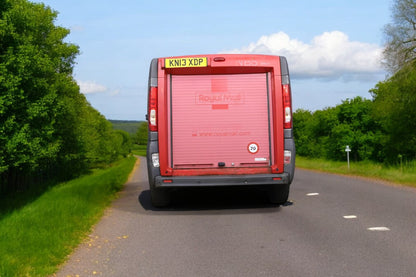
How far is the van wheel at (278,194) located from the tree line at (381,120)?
856 inches

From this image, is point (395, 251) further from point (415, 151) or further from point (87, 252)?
point (415, 151)

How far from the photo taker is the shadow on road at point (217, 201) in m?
9.88

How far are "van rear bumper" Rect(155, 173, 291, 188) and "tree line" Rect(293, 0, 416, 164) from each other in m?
23.0

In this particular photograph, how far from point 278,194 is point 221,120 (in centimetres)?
219

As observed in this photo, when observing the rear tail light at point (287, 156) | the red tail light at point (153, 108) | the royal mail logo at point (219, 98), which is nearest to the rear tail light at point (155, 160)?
the red tail light at point (153, 108)

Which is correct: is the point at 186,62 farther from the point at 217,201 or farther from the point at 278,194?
the point at 217,201

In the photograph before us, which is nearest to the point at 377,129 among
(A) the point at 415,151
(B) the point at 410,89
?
(A) the point at 415,151

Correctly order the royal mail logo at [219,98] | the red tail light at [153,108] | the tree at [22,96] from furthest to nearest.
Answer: the tree at [22,96] < the royal mail logo at [219,98] < the red tail light at [153,108]

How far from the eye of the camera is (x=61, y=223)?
7.89 metres

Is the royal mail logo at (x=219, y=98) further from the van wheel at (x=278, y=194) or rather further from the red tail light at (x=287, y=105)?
the van wheel at (x=278, y=194)

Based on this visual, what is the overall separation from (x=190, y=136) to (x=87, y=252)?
3.41m

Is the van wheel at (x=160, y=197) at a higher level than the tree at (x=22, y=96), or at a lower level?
lower

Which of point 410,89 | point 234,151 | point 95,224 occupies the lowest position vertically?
point 95,224

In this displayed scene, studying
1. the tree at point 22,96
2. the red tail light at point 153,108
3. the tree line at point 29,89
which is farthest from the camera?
the tree line at point 29,89
